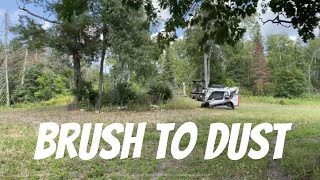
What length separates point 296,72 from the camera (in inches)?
1147

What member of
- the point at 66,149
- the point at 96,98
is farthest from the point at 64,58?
the point at 66,149

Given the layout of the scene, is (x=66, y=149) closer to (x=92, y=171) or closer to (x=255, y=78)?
(x=92, y=171)

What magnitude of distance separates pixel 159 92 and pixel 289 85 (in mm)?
15554

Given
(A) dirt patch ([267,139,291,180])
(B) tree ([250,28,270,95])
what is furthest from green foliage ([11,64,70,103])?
(A) dirt patch ([267,139,291,180])

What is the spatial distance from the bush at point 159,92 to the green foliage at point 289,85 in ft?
47.6

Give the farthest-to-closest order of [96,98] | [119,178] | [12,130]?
[96,98] → [12,130] → [119,178]

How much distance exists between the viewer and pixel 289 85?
91.9 ft

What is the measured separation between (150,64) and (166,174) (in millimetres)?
12687

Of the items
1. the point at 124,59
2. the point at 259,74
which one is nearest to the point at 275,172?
the point at 124,59

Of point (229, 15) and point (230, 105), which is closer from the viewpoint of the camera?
point (229, 15)

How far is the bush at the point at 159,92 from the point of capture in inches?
634

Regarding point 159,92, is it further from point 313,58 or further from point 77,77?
point 313,58

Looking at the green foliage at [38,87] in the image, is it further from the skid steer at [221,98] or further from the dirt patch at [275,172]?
the dirt patch at [275,172]

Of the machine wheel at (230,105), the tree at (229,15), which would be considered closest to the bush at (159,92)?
the machine wheel at (230,105)
